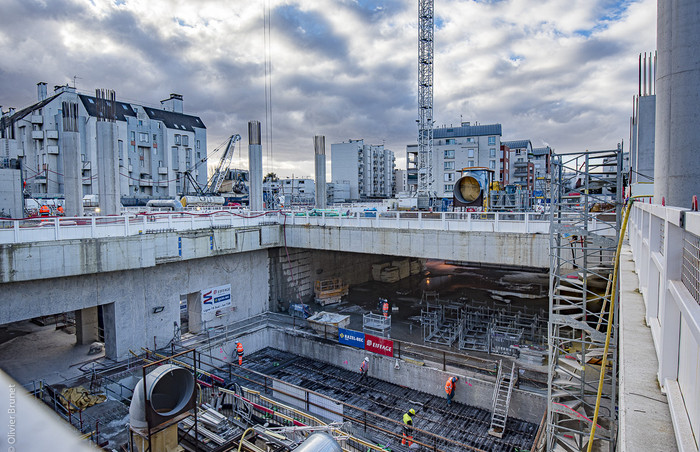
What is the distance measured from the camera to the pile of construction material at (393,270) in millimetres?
36469

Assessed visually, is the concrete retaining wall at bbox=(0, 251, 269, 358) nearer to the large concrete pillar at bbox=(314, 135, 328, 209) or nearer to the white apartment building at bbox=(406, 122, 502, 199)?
the large concrete pillar at bbox=(314, 135, 328, 209)

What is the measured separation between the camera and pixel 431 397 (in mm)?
17859

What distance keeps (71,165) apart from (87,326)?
892 centimetres

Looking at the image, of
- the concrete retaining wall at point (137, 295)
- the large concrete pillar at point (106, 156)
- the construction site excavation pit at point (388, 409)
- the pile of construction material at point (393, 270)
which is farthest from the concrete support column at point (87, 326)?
the pile of construction material at point (393, 270)

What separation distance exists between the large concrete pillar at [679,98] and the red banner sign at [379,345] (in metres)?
13.9

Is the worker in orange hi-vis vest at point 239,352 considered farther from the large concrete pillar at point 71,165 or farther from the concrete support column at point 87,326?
the large concrete pillar at point 71,165

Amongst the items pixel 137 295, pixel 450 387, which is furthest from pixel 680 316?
pixel 137 295

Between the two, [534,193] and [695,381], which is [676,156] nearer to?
[695,381]

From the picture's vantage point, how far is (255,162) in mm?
28625

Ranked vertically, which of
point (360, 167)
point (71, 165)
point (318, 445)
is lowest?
point (318, 445)

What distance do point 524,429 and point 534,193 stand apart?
24.0 m

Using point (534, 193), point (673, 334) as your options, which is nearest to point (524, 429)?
point (673, 334)

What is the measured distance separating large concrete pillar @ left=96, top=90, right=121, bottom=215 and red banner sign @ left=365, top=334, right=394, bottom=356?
17421mm

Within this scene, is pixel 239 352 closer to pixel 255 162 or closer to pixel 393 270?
pixel 255 162
